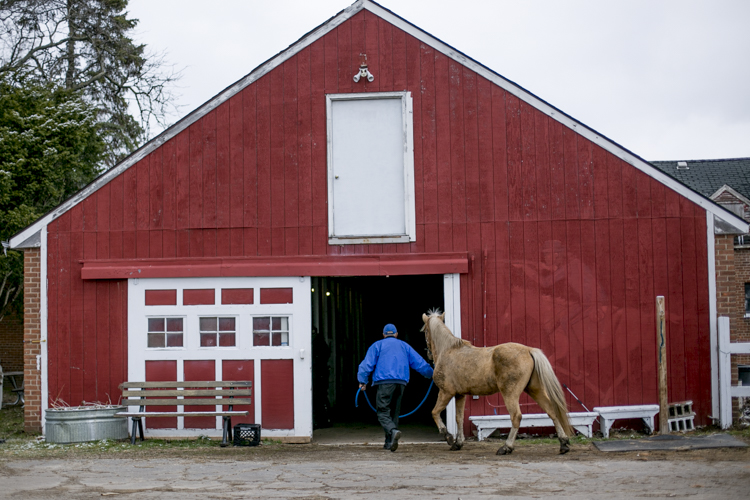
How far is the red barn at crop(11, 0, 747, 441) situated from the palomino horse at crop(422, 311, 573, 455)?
4.29 ft

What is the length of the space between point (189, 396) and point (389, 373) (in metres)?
3.04

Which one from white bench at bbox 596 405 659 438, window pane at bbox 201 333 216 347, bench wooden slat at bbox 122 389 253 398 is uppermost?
window pane at bbox 201 333 216 347

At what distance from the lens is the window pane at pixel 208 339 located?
475 inches

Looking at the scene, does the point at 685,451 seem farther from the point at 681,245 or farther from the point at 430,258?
the point at 430,258

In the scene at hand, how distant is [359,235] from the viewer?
12.0 metres

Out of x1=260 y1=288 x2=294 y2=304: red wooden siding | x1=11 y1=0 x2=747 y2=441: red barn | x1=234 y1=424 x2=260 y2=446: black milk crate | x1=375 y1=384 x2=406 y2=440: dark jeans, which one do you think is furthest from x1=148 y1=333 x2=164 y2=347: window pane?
x1=375 y1=384 x2=406 y2=440: dark jeans

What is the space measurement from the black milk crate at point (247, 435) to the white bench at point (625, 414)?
15.5 ft

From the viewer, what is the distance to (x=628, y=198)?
38.8 ft

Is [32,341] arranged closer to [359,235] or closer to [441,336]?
[359,235]

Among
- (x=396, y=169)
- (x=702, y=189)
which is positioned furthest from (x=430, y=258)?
(x=702, y=189)

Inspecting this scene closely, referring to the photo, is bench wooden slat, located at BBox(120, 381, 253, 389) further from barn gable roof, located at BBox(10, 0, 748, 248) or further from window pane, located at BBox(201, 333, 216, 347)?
barn gable roof, located at BBox(10, 0, 748, 248)

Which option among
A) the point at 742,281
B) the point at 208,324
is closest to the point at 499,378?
the point at 208,324

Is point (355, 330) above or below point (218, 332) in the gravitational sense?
below

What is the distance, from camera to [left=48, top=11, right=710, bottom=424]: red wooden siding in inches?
462
